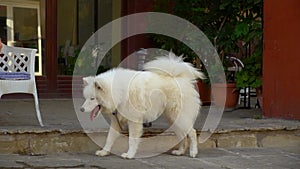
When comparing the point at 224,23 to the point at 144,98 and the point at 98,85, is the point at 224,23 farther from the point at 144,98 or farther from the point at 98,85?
the point at 98,85

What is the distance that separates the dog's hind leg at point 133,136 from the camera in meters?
3.76

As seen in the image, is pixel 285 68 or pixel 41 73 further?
pixel 41 73

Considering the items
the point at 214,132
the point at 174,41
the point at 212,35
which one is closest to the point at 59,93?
the point at 174,41

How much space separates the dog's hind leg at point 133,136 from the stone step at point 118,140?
23 centimetres

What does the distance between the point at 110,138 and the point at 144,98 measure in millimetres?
508

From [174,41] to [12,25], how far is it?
2.48m

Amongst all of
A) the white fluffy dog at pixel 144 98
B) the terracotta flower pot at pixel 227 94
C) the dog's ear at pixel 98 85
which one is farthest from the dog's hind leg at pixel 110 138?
the terracotta flower pot at pixel 227 94

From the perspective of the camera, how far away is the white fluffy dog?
3.61 meters

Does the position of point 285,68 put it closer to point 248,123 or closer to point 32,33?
point 248,123

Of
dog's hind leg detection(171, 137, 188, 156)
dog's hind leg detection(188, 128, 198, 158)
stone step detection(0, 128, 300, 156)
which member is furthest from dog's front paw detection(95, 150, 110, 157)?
dog's hind leg detection(188, 128, 198, 158)

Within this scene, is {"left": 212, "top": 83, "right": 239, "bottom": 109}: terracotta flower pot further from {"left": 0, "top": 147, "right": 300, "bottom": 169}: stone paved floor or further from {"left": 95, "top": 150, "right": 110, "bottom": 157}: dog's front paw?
{"left": 95, "top": 150, "right": 110, "bottom": 157}: dog's front paw

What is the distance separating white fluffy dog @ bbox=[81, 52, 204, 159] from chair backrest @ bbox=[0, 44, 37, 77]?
837mm

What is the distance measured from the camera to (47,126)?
423 cm

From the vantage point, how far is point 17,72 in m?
4.21
